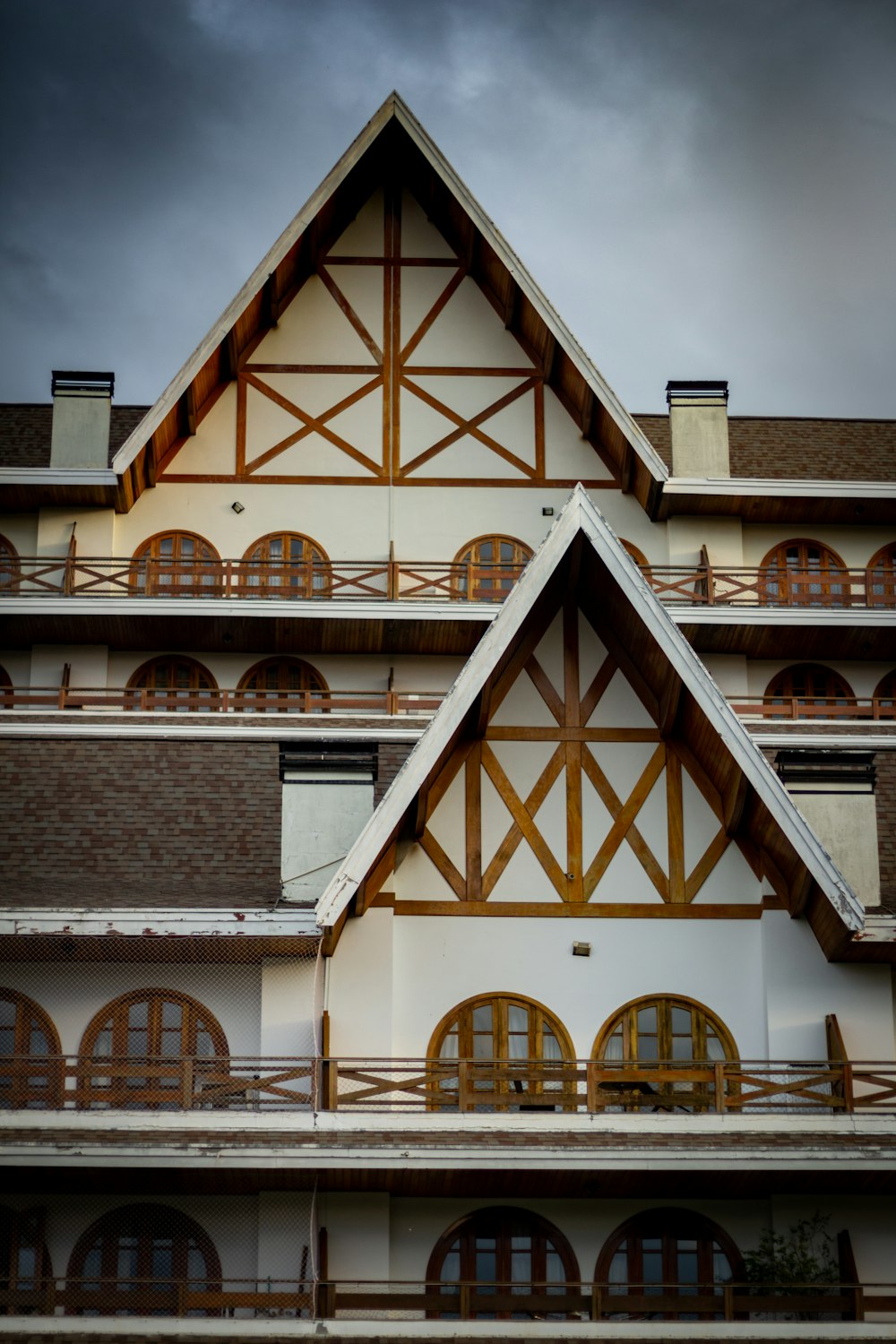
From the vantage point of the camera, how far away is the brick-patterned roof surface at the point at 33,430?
121 ft

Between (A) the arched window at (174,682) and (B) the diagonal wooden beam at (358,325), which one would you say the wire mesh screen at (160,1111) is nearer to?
(A) the arched window at (174,682)

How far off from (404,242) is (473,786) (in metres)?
12.3

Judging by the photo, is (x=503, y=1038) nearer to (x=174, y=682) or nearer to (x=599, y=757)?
(x=599, y=757)

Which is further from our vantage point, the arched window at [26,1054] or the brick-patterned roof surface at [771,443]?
the brick-patterned roof surface at [771,443]

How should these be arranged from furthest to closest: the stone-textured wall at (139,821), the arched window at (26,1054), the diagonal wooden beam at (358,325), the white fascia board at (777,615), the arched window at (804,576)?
the diagonal wooden beam at (358,325)
the arched window at (804,576)
the white fascia board at (777,615)
the stone-textured wall at (139,821)
the arched window at (26,1054)

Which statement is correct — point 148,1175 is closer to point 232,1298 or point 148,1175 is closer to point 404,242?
point 232,1298

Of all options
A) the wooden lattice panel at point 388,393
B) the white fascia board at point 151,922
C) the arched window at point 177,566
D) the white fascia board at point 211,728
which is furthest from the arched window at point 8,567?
the white fascia board at point 151,922

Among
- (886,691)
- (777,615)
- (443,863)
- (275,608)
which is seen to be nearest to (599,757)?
(443,863)

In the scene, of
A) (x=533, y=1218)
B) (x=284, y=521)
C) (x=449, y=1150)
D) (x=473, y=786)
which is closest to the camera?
(x=449, y=1150)

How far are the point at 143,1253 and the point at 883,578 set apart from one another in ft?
57.9

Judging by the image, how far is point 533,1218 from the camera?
86.7 ft

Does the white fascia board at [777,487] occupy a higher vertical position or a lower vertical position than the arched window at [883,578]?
higher

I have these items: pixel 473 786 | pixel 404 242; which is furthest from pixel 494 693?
pixel 404 242

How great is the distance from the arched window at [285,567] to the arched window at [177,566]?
55cm
